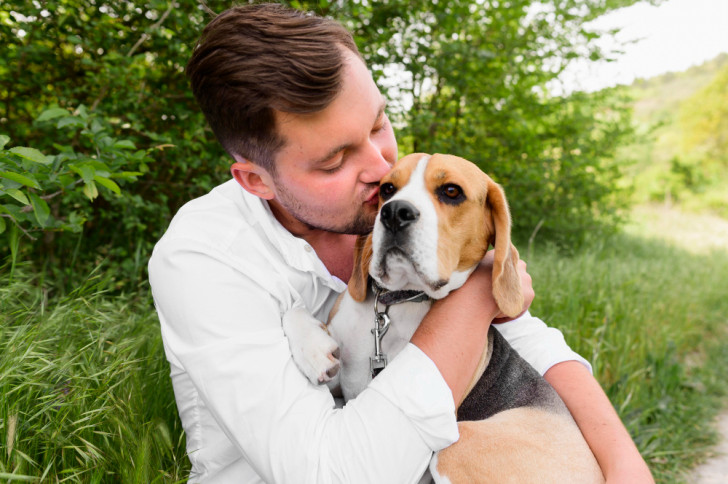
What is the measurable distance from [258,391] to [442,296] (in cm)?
82

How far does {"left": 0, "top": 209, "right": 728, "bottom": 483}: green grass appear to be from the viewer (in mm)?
1808

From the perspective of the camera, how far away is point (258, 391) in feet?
4.79

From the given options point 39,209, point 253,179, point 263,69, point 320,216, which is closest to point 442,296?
point 320,216

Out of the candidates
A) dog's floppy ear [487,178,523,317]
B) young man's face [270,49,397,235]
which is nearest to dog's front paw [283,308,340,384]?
young man's face [270,49,397,235]

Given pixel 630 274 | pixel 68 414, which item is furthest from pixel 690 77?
pixel 68 414

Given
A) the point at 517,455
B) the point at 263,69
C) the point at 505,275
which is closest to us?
the point at 517,455

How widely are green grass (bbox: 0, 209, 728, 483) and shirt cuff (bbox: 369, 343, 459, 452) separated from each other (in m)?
0.91

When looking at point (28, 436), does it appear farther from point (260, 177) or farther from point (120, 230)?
point (120, 230)

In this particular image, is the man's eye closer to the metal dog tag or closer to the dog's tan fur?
the metal dog tag

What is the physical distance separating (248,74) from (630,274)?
5.06m

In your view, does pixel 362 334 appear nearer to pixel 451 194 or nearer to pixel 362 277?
pixel 362 277

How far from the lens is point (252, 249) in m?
1.84

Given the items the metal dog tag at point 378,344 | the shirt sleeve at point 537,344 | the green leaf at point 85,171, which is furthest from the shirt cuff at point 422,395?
the green leaf at point 85,171

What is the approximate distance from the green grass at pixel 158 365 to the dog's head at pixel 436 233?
100 centimetres
